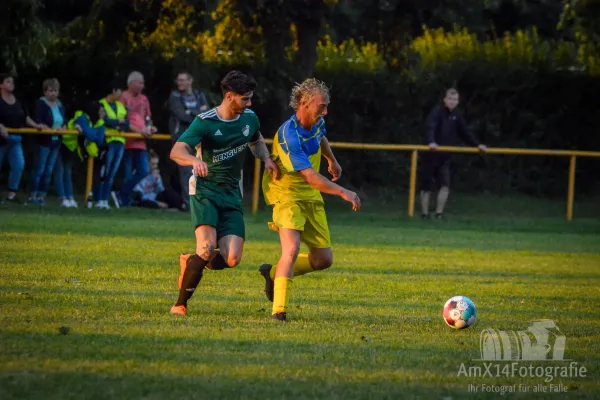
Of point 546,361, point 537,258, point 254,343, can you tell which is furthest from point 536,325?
point 537,258

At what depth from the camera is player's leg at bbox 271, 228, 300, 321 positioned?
894cm

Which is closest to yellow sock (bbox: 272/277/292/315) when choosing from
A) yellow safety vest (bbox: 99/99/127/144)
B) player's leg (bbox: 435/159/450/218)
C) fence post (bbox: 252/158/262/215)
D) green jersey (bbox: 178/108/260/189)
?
green jersey (bbox: 178/108/260/189)

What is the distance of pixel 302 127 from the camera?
9375 millimetres

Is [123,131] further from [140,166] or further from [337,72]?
[337,72]

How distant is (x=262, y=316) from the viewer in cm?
915

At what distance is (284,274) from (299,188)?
0.71 meters

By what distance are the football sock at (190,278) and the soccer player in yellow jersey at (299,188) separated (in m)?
0.56

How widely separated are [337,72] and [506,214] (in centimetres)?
446

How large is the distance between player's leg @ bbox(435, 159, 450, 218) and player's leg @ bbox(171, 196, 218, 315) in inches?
493

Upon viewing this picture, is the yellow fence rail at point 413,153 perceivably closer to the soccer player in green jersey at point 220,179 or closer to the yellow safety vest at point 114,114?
the yellow safety vest at point 114,114

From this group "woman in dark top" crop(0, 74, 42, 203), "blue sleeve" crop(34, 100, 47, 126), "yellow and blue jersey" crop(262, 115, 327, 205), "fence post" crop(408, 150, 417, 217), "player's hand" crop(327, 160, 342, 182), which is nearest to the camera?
"yellow and blue jersey" crop(262, 115, 327, 205)

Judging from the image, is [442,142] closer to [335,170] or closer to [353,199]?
[335,170]

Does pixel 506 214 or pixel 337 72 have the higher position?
pixel 337 72

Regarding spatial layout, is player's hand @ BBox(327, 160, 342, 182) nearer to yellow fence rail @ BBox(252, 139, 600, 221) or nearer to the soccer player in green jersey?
the soccer player in green jersey
